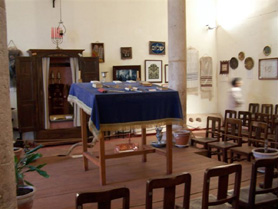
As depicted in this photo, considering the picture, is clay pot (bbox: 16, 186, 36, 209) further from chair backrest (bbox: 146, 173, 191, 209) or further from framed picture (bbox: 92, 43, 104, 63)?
framed picture (bbox: 92, 43, 104, 63)

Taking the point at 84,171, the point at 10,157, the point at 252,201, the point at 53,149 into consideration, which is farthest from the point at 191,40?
the point at 10,157

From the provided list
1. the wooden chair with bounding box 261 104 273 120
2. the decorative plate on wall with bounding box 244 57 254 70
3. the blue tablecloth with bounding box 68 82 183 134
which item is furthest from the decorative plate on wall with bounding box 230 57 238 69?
the blue tablecloth with bounding box 68 82 183 134

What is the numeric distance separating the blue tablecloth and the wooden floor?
0.88 meters

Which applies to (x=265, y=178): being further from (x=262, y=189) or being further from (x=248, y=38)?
(x=248, y=38)

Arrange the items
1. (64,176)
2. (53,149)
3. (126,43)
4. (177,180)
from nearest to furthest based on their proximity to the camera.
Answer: (177,180)
(64,176)
(53,149)
(126,43)

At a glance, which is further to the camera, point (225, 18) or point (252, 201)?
point (225, 18)

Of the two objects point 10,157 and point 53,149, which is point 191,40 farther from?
point 10,157

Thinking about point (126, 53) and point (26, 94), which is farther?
point (126, 53)

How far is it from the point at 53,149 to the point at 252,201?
5.60 metres

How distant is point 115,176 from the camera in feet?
16.0

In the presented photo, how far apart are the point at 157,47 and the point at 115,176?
19.6ft

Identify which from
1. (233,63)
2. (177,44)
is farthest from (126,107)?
(233,63)

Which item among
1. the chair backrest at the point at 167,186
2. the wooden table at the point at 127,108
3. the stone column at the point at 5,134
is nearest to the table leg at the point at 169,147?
the wooden table at the point at 127,108

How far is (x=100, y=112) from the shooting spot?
13.8 ft
